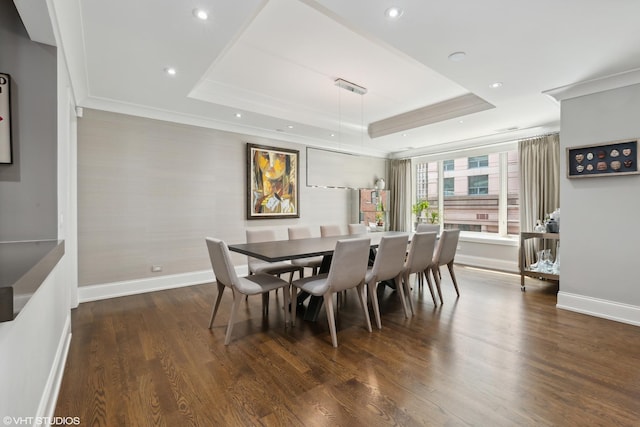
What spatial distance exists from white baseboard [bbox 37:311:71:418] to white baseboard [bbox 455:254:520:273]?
6.12 meters

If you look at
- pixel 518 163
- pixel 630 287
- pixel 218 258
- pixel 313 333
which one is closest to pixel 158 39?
pixel 218 258

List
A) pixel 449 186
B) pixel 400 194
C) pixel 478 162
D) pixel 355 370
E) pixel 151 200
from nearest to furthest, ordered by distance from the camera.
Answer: pixel 355 370
pixel 151 200
pixel 478 162
pixel 449 186
pixel 400 194

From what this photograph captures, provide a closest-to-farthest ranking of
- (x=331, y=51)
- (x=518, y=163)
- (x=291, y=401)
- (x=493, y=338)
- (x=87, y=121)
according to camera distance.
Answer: (x=291, y=401) → (x=493, y=338) → (x=331, y=51) → (x=87, y=121) → (x=518, y=163)

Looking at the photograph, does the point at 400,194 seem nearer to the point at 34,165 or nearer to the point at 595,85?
the point at 595,85

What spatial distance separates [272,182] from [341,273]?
9.89 ft

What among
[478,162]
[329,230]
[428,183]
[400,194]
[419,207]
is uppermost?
[478,162]

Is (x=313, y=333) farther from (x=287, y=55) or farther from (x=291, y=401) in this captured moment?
(x=287, y=55)

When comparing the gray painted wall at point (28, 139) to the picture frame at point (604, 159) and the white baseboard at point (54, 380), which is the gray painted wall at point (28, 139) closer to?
the white baseboard at point (54, 380)

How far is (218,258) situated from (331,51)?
225 centimetres

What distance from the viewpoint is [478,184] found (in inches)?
247

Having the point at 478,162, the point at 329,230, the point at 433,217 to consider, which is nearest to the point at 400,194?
A: the point at 433,217

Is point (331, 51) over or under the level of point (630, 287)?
over

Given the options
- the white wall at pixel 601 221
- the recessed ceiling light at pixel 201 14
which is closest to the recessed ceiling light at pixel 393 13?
the recessed ceiling light at pixel 201 14

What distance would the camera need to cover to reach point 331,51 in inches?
118
